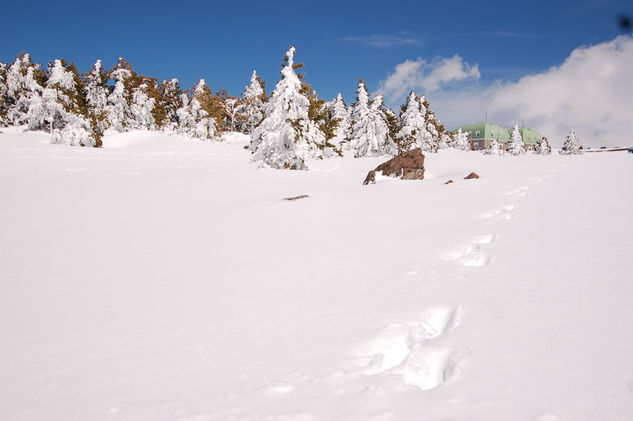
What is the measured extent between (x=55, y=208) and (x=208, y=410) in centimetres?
968

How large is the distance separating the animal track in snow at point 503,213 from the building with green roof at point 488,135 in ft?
368

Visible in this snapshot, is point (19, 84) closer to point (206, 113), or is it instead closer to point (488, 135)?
point (206, 113)

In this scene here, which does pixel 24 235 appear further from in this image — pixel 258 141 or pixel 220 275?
pixel 258 141

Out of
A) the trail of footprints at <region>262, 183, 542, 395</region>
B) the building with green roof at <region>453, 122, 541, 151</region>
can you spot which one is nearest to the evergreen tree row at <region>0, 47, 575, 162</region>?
the trail of footprints at <region>262, 183, 542, 395</region>

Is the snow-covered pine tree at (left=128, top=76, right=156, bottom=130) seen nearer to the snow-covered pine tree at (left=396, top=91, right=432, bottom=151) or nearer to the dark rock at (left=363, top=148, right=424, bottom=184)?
the snow-covered pine tree at (left=396, top=91, right=432, bottom=151)

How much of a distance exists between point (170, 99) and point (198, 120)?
1262 cm

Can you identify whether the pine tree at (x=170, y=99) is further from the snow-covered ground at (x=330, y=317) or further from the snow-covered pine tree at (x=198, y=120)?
the snow-covered ground at (x=330, y=317)

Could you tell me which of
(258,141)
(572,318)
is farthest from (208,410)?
(258,141)

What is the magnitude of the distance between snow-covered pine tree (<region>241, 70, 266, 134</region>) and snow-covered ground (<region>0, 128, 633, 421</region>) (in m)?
43.7

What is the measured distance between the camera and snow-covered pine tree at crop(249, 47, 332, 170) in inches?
740

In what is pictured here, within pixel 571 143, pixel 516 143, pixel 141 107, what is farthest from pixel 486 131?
pixel 141 107

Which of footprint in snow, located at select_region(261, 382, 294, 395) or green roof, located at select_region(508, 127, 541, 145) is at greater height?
green roof, located at select_region(508, 127, 541, 145)

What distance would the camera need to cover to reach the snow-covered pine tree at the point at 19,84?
38406 millimetres

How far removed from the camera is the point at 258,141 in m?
20.3
